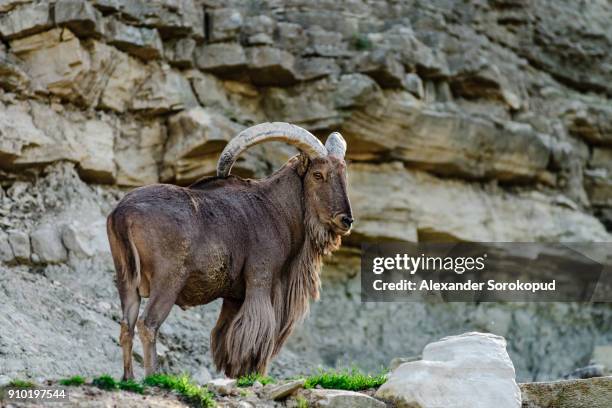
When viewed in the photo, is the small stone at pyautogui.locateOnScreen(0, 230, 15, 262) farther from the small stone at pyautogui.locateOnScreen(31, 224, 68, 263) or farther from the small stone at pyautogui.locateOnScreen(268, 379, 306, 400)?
the small stone at pyautogui.locateOnScreen(268, 379, 306, 400)

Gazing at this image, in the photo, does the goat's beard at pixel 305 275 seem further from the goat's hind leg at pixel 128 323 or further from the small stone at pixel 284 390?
the goat's hind leg at pixel 128 323

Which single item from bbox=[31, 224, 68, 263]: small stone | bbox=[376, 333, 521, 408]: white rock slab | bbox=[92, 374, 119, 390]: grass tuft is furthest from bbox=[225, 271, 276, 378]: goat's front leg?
bbox=[31, 224, 68, 263]: small stone

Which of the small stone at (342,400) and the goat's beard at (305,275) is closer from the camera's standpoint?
the small stone at (342,400)

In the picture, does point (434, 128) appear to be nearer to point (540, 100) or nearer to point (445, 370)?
point (540, 100)

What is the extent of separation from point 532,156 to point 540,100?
1844mm

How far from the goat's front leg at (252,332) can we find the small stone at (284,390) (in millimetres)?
1395

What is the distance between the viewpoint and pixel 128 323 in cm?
1030

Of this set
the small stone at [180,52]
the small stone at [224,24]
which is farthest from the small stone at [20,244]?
the small stone at [224,24]

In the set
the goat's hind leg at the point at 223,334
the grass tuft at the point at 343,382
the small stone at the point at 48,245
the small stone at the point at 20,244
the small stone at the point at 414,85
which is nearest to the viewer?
the grass tuft at the point at 343,382

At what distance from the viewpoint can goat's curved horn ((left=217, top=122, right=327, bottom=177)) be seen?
12195 millimetres

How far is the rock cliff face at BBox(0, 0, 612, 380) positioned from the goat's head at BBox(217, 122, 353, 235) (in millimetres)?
3556

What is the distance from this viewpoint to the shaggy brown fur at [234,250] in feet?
34.8

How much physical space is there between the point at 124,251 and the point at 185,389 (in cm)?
169

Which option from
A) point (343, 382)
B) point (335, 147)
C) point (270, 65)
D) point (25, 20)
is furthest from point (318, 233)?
point (25, 20)
